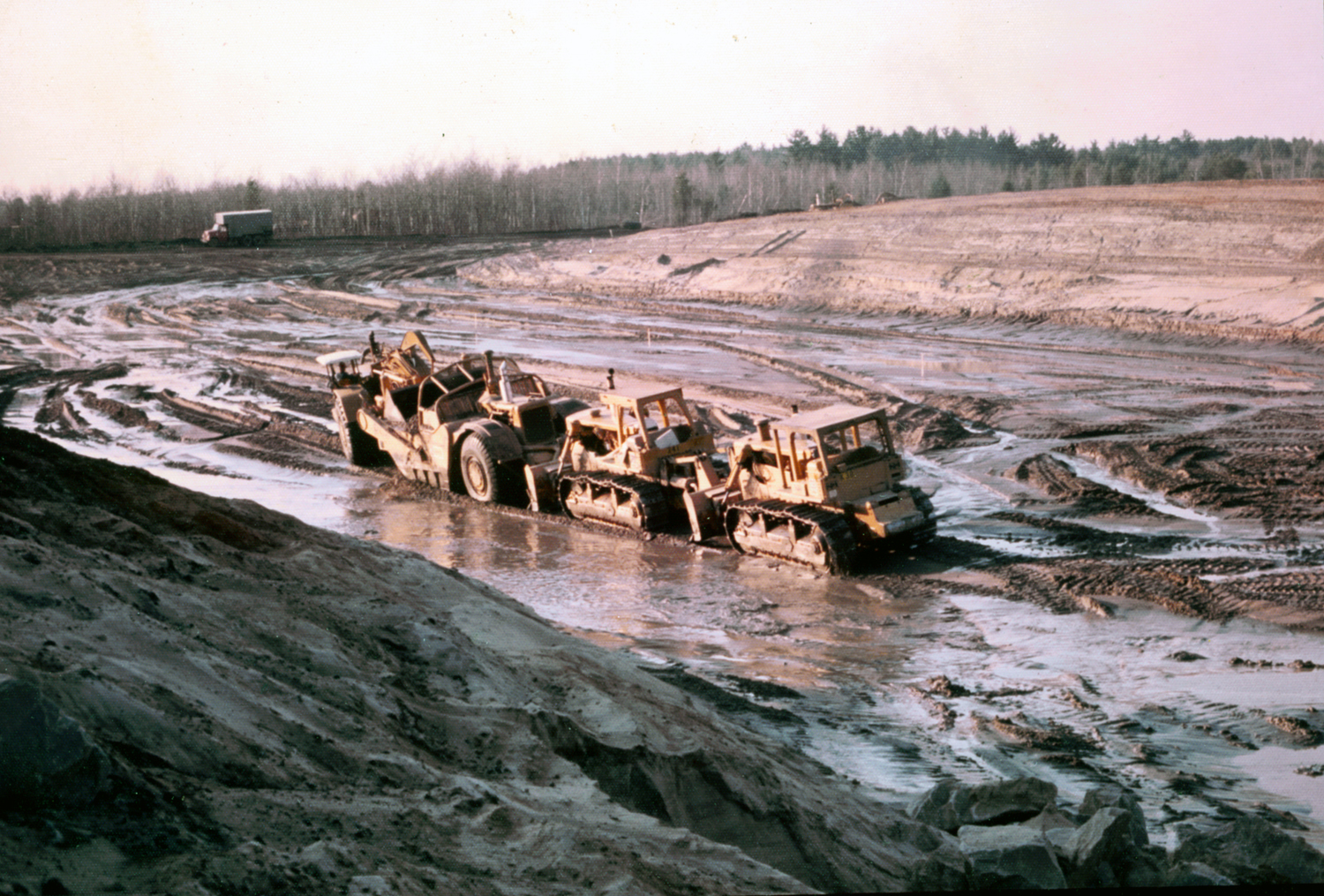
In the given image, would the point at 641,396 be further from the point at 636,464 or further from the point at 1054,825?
the point at 1054,825

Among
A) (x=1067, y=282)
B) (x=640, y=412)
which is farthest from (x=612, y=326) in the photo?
(x=640, y=412)

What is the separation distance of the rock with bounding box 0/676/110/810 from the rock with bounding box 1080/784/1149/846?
15.6 feet

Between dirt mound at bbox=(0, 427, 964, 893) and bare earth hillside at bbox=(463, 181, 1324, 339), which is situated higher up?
bare earth hillside at bbox=(463, 181, 1324, 339)

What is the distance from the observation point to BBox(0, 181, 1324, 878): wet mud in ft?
26.8

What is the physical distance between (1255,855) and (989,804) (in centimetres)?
127

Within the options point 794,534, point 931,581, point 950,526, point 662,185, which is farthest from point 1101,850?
point 662,185

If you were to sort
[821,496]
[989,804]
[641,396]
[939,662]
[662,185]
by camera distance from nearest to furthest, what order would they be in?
[989,804], [939,662], [821,496], [641,396], [662,185]

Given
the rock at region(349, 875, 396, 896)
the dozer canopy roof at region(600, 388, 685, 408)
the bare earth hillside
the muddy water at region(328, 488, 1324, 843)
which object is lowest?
the muddy water at region(328, 488, 1324, 843)

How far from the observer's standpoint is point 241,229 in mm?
51844

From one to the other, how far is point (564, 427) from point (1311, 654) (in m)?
9.35

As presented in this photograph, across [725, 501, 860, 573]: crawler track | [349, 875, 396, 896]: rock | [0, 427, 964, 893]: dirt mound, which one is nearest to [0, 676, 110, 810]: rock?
[0, 427, 964, 893]: dirt mound

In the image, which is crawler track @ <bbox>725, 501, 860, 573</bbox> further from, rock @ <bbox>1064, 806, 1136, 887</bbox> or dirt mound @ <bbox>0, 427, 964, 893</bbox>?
rock @ <bbox>1064, 806, 1136, 887</bbox>

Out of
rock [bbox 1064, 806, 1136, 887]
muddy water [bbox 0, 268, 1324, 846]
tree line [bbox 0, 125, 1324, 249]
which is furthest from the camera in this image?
tree line [bbox 0, 125, 1324, 249]

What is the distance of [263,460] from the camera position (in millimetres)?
18500
